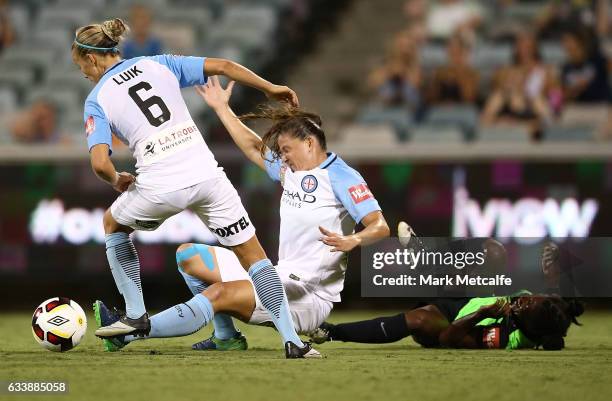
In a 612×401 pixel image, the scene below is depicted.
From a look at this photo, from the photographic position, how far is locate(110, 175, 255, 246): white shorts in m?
6.14

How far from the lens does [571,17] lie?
40.3 feet

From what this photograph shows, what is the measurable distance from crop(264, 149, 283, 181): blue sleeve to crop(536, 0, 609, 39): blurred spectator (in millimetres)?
6183

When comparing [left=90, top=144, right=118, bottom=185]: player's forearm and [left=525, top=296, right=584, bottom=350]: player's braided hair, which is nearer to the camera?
[left=90, top=144, right=118, bottom=185]: player's forearm

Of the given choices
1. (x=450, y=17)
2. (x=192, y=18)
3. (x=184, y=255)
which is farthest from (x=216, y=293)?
(x=192, y=18)

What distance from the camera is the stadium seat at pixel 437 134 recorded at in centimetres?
1107

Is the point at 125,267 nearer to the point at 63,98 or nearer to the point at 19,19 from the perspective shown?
the point at 63,98

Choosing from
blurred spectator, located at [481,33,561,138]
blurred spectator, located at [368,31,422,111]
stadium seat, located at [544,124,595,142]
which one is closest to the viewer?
stadium seat, located at [544,124,595,142]

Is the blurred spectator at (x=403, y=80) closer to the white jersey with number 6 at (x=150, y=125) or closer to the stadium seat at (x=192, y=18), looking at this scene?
the stadium seat at (x=192, y=18)

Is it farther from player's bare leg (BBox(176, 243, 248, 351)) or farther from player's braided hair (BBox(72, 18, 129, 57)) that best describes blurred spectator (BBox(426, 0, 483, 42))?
player's braided hair (BBox(72, 18, 129, 57))

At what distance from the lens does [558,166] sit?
10102 millimetres

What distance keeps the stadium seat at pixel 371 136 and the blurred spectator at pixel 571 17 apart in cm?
234

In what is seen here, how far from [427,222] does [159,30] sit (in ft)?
16.1

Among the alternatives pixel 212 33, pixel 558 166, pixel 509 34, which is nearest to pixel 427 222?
pixel 558 166

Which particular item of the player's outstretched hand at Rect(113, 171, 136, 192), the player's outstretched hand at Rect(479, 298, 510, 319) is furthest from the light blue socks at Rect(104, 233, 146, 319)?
the player's outstretched hand at Rect(479, 298, 510, 319)
